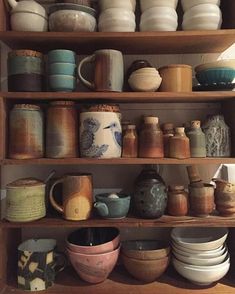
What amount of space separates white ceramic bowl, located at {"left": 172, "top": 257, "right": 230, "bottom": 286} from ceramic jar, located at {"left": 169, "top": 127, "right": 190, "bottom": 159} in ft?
1.08

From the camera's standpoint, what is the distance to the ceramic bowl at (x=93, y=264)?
833mm

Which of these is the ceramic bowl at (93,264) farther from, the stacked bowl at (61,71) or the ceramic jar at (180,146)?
the stacked bowl at (61,71)

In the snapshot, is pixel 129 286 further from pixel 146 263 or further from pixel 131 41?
pixel 131 41


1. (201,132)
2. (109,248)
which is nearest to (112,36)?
(201,132)

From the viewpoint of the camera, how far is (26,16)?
84 cm

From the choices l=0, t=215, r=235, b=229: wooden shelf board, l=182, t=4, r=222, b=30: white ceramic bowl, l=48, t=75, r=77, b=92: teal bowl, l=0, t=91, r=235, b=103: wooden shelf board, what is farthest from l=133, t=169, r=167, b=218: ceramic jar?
l=182, t=4, r=222, b=30: white ceramic bowl

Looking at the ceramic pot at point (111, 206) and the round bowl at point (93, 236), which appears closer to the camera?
the ceramic pot at point (111, 206)

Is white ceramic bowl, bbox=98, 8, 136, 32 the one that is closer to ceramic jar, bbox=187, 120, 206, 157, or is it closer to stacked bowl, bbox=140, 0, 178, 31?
stacked bowl, bbox=140, 0, 178, 31

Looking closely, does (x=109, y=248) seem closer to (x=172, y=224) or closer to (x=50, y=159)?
(x=172, y=224)

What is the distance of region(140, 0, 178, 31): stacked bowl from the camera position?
2.76ft

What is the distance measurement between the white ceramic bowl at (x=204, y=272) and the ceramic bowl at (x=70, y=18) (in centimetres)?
77

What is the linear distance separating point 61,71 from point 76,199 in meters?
0.38

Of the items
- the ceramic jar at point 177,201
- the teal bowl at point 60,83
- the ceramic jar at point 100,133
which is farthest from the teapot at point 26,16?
the ceramic jar at point 177,201

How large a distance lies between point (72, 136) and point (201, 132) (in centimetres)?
39
